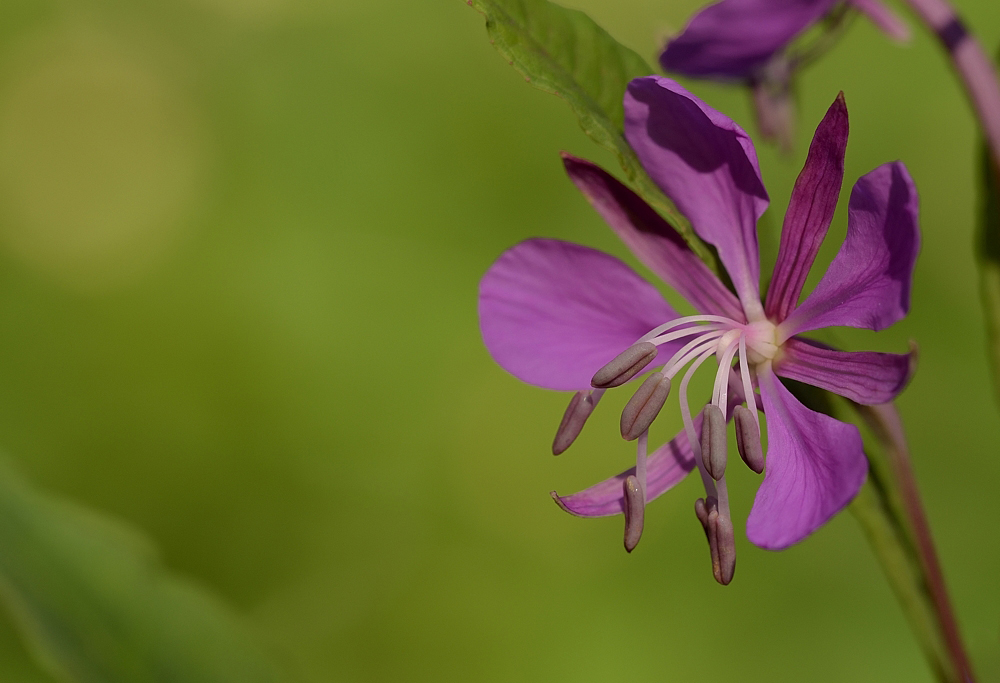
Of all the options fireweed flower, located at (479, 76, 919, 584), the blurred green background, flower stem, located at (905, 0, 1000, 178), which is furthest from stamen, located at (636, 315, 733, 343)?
the blurred green background

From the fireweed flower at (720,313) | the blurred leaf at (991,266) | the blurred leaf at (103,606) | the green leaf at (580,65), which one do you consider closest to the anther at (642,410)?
the fireweed flower at (720,313)

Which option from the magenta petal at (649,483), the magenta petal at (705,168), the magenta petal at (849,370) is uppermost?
the magenta petal at (705,168)

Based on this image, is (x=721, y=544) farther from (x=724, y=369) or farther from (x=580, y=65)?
(x=580, y=65)

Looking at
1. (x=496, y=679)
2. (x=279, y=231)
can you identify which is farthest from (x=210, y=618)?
(x=279, y=231)

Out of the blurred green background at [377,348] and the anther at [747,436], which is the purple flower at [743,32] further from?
the blurred green background at [377,348]

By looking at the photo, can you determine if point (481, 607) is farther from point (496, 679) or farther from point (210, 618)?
point (210, 618)
